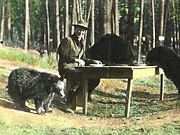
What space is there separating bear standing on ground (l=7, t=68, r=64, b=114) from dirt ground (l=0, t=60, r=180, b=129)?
0.71ft

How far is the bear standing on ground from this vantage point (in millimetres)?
10711

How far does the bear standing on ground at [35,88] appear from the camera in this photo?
1071 centimetres

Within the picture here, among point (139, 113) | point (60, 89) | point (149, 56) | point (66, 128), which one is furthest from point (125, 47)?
point (66, 128)

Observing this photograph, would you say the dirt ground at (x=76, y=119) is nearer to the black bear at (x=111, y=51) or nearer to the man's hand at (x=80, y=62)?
the man's hand at (x=80, y=62)

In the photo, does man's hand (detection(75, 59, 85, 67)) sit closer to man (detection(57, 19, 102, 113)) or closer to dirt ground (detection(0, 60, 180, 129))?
man (detection(57, 19, 102, 113))

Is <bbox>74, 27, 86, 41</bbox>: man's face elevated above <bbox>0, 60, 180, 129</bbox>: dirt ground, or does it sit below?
above

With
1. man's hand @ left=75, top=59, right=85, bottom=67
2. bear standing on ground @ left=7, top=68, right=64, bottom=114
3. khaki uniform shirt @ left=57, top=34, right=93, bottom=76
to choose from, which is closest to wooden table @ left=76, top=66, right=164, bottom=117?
man's hand @ left=75, top=59, right=85, bottom=67

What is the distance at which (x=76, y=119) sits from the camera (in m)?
11.0

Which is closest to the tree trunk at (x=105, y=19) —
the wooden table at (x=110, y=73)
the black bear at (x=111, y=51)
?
the black bear at (x=111, y=51)

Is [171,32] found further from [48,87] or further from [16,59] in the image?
[48,87]

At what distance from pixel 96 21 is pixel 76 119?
49.1 m

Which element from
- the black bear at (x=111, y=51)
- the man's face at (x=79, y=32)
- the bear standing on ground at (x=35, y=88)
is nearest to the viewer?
the bear standing on ground at (x=35, y=88)

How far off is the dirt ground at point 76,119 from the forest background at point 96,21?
13475mm

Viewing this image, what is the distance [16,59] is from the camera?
70.0 feet
